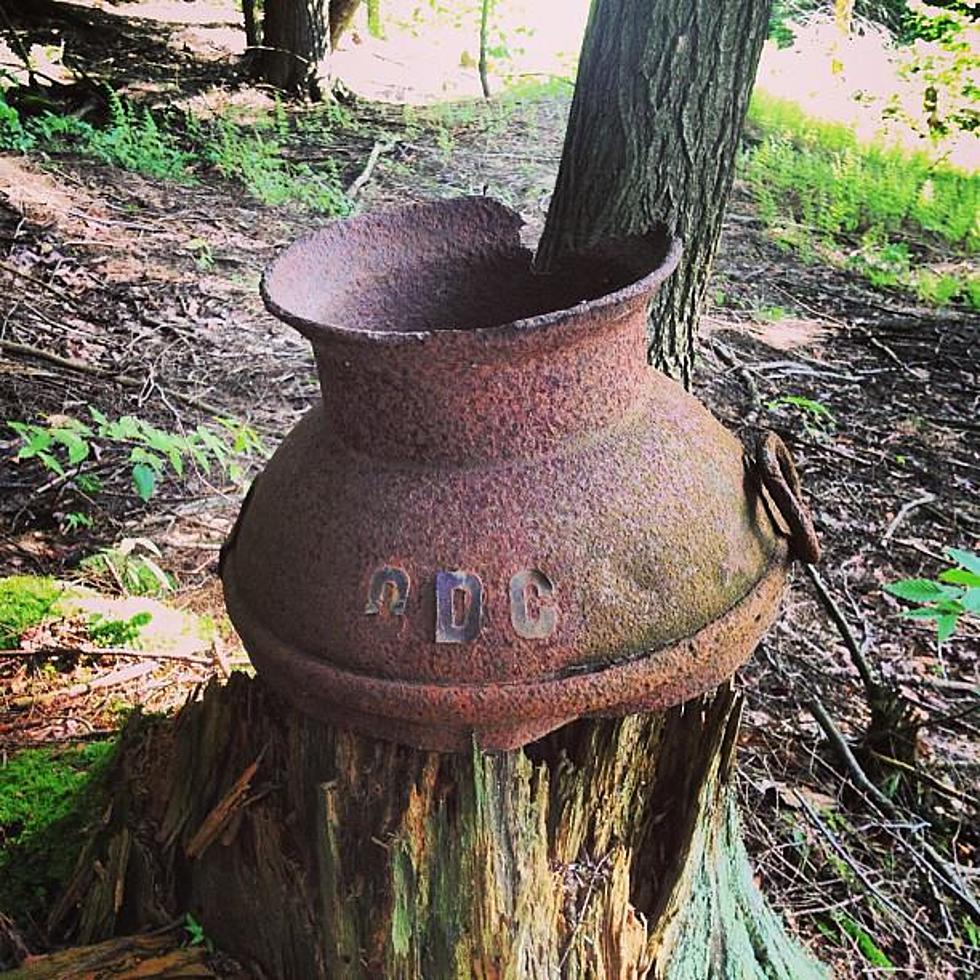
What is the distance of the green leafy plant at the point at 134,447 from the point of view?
10.4ft

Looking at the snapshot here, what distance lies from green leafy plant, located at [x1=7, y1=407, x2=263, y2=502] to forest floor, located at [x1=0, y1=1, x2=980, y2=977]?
93 millimetres

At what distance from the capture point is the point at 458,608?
1448 millimetres

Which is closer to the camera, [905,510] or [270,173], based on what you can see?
[905,510]

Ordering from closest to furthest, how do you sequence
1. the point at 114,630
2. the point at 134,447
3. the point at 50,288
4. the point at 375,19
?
the point at 114,630 → the point at 134,447 → the point at 50,288 → the point at 375,19

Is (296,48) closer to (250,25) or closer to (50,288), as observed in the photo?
(250,25)

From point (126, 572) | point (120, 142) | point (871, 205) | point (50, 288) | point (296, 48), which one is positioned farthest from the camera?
point (296, 48)

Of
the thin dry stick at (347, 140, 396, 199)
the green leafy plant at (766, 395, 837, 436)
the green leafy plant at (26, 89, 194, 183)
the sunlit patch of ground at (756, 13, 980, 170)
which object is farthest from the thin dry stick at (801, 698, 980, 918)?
the sunlit patch of ground at (756, 13, 980, 170)

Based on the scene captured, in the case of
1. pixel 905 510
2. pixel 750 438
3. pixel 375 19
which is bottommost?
pixel 375 19

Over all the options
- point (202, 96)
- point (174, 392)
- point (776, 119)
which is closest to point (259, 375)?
point (174, 392)

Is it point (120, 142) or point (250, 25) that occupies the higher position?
point (250, 25)

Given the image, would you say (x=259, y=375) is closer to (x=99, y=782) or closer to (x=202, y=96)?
(x=99, y=782)

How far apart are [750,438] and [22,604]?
2792mm

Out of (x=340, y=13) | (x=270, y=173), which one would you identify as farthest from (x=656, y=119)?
(x=340, y=13)

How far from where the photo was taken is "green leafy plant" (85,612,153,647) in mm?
A: 3055
